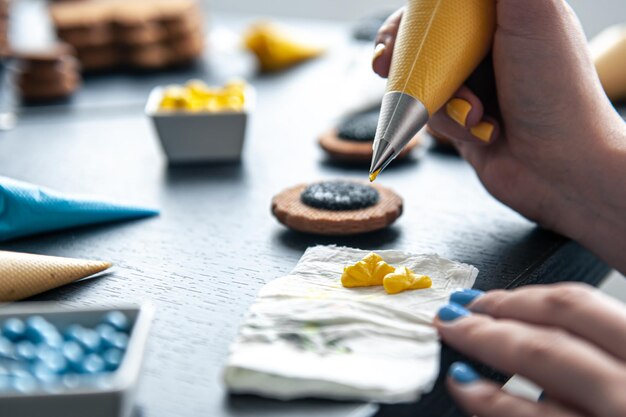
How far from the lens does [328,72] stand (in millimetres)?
1541

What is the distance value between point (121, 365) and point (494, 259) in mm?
409

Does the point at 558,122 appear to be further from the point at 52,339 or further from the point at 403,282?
the point at 52,339

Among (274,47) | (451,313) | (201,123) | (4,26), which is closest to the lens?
(451,313)

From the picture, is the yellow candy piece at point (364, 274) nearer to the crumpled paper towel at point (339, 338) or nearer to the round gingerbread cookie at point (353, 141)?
the crumpled paper towel at point (339, 338)

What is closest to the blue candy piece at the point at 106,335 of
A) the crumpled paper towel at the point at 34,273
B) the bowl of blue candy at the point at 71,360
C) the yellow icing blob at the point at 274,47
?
the bowl of blue candy at the point at 71,360

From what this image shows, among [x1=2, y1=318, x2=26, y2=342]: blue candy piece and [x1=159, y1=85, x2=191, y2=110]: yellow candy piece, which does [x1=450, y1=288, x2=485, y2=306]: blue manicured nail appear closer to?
[x1=2, y1=318, x2=26, y2=342]: blue candy piece

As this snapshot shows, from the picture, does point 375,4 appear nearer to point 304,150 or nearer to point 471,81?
point 304,150

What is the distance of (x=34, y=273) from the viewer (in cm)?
69

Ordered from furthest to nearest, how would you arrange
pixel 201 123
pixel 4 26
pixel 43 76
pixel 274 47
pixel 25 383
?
pixel 4 26 → pixel 274 47 → pixel 43 76 → pixel 201 123 → pixel 25 383

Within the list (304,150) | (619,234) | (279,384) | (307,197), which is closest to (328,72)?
(304,150)

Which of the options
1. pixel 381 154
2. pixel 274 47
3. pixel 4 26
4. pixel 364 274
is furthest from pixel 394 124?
pixel 4 26

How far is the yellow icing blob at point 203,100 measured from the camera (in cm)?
106

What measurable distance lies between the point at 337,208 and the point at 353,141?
0.27 meters

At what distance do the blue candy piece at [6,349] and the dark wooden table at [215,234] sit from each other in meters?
0.09
